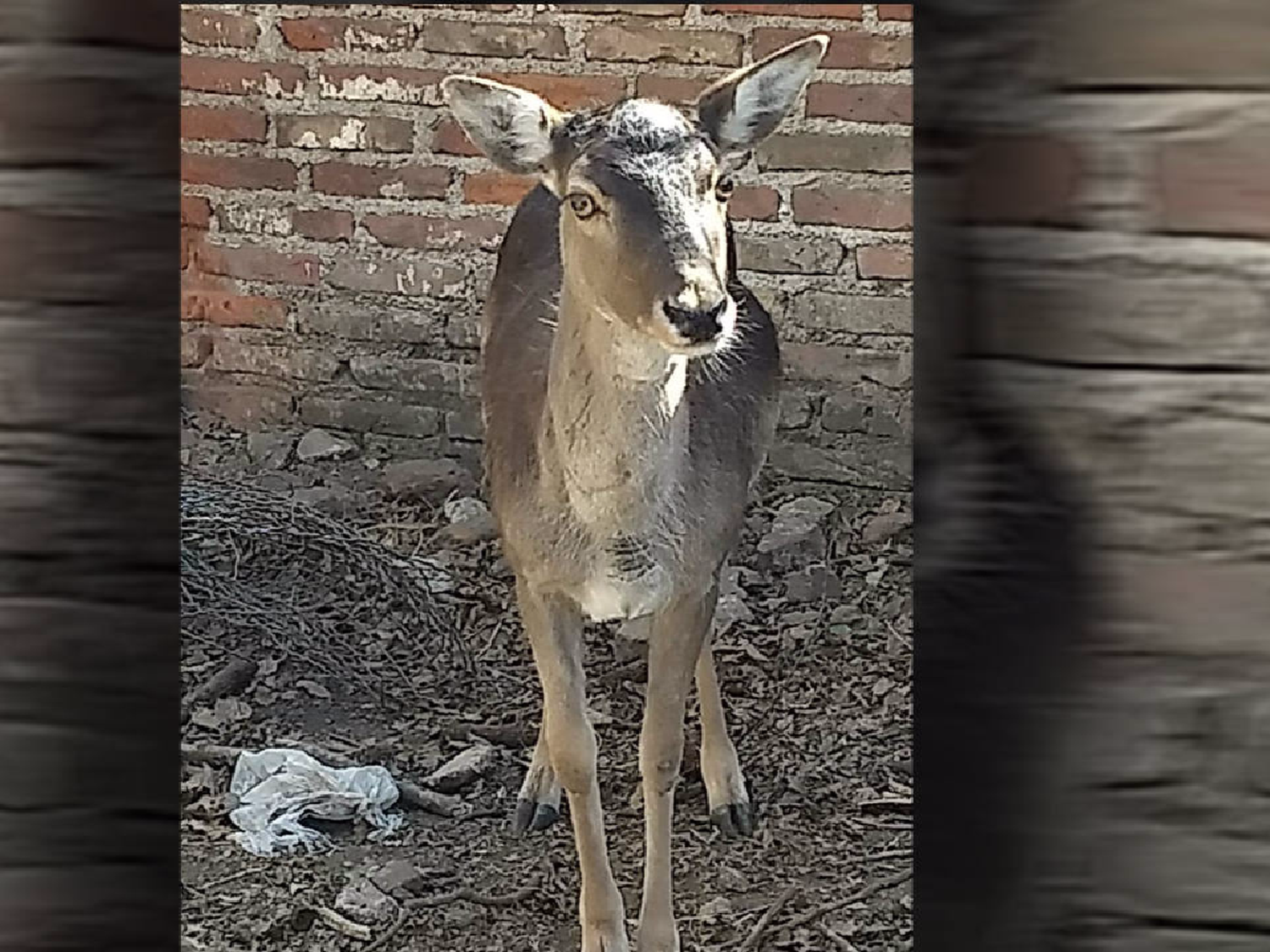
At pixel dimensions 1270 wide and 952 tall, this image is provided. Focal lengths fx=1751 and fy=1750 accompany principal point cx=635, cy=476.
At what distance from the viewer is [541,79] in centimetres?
190

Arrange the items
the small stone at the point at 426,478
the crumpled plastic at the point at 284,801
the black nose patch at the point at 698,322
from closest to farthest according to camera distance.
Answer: the black nose patch at the point at 698,322
the crumpled plastic at the point at 284,801
the small stone at the point at 426,478

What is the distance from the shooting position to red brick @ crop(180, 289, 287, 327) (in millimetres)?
1833

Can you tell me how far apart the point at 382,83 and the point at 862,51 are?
21.8 inches

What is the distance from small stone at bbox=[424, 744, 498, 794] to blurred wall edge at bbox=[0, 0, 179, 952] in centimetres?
145

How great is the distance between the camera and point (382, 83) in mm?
1982

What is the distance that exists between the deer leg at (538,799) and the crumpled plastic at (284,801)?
224 millimetres

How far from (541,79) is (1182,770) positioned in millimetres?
1376

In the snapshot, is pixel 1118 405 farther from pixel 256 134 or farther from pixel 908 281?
pixel 256 134

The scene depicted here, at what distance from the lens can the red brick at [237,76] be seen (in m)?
1.82

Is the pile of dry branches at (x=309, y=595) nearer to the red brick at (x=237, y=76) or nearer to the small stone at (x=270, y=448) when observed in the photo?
the small stone at (x=270, y=448)

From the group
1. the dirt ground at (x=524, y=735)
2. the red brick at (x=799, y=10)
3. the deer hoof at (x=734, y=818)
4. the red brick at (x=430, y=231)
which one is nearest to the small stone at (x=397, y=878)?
the dirt ground at (x=524, y=735)

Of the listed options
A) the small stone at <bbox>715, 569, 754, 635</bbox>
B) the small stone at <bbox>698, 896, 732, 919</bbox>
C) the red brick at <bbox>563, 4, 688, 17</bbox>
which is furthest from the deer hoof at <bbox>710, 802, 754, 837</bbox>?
the red brick at <bbox>563, 4, 688, 17</bbox>

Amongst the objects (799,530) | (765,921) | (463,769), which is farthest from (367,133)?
(765,921)

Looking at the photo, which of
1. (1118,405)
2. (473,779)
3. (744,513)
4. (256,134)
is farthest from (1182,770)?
(473,779)
